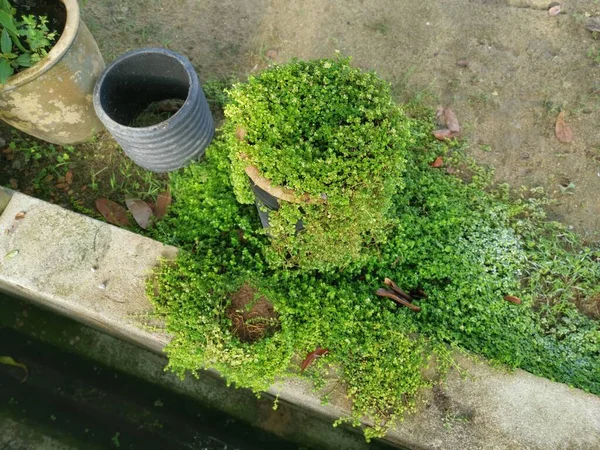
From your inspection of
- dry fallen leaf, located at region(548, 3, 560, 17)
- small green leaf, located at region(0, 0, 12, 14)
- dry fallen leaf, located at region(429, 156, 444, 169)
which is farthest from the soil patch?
dry fallen leaf, located at region(548, 3, 560, 17)

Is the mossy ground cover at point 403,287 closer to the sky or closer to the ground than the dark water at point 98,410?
closer to the sky

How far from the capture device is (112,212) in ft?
10.5

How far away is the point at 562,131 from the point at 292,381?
8.92 ft

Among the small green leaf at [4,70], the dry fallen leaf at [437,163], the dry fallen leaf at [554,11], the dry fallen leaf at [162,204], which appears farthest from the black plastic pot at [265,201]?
the dry fallen leaf at [554,11]

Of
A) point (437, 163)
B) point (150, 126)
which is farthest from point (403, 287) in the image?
point (150, 126)

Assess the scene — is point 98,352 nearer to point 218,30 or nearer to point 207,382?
point 207,382

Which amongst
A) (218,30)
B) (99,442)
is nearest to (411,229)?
(218,30)

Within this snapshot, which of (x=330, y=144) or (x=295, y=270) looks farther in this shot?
(x=295, y=270)

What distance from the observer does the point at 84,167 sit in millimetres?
3396

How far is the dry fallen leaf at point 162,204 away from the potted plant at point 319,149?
953 millimetres

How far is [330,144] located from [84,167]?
2049 mm

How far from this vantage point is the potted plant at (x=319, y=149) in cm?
219

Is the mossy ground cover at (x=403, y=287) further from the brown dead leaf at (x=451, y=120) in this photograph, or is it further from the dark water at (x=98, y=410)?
the dark water at (x=98, y=410)

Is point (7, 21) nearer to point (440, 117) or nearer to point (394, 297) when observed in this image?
point (394, 297)
